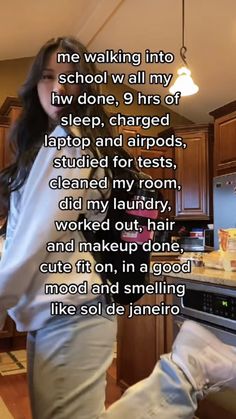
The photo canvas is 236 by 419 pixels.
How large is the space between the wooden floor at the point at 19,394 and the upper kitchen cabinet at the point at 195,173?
2.14 meters

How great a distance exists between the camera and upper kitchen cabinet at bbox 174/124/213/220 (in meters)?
4.49

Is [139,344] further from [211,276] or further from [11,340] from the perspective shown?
[11,340]

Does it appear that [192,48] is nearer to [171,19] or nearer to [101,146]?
[171,19]

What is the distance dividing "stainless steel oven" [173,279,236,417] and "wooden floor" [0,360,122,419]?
0.86 meters

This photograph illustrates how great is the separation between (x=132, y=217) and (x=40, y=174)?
212 mm

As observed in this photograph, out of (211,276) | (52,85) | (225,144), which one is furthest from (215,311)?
(225,144)

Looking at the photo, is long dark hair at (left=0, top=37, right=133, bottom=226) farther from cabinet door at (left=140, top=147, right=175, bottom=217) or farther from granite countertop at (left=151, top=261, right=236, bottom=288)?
cabinet door at (left=140, top=147, right=175, bottom=217)

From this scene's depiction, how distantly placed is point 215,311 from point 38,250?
105 centimetres

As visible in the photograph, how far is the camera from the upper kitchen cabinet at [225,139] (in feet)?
12.4

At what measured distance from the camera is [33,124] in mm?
985

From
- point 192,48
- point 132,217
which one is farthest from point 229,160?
point 132,217

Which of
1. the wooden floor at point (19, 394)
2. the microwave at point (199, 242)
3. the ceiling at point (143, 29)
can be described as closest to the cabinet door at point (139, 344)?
the wooden floor at point (19, 394)

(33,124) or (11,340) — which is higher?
(33,124)

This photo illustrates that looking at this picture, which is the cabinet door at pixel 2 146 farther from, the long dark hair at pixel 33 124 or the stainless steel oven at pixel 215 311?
the long dark hair at pixel 33 124
